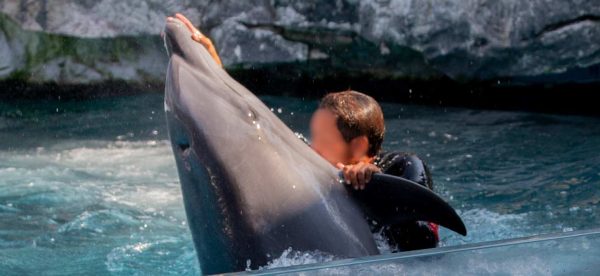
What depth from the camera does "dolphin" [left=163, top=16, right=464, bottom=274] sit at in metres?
2.43

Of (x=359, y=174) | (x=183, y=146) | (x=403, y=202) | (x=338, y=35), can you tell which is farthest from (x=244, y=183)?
(x=338, y=35)

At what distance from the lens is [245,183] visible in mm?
2432

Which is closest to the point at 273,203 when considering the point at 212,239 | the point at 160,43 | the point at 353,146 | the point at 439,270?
the point at 212,239

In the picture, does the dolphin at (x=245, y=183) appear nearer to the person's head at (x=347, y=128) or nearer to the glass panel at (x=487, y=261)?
the person's head at (x=347, y=128)

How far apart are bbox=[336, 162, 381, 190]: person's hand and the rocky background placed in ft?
16.2

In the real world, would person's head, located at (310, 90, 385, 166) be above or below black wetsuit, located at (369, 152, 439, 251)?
above

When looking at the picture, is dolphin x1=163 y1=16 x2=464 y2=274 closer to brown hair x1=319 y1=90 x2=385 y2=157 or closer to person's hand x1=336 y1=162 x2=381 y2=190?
person's hand x1=336 y1=162 x2=381 y2=190

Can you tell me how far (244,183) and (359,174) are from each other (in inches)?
12.9

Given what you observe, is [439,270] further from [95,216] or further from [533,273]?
[95,216]

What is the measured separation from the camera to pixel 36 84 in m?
8.19

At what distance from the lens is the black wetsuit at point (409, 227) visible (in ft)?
9.14

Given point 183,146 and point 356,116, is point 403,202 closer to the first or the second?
point 356,116

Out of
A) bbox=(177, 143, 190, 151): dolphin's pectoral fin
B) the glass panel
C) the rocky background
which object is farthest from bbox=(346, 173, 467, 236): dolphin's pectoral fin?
the rocky background

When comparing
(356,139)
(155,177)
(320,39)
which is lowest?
(155,177)
